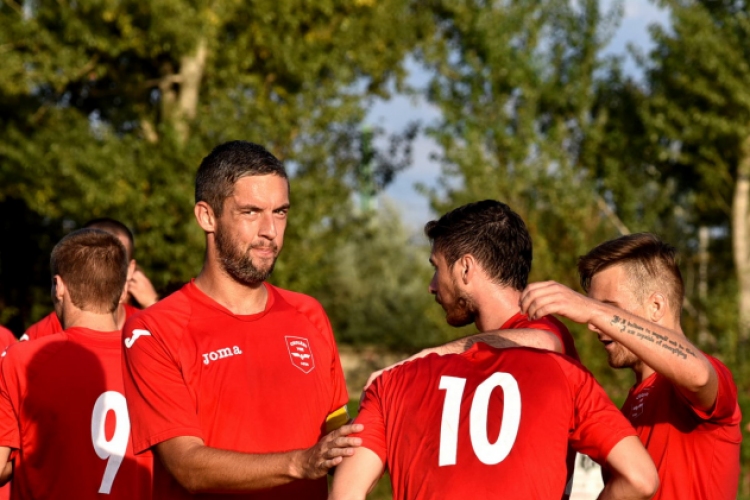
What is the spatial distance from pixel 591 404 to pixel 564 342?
3.16 ft

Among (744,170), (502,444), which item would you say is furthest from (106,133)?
(502,444)

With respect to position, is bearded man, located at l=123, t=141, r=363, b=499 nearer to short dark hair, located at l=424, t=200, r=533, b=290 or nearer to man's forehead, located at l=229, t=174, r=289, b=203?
man's forehead, located at l=229, t=174, r=289, b=203

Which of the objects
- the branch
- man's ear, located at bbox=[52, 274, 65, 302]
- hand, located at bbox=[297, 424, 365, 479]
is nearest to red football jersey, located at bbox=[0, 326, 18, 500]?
man's ear, located at bbox=[52, 274, 65, 302]

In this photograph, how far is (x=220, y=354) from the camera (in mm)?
4223

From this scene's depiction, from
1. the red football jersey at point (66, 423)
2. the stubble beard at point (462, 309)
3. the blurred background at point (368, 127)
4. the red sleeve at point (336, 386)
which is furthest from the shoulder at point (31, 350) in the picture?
the blurred background at point (368, 127)

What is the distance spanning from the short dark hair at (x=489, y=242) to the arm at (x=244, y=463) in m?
0.83

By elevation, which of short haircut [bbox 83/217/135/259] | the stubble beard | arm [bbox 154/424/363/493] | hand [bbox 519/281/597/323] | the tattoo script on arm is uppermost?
short haircut [bbox 83/217/135/259]

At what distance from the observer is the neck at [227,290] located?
439 cm

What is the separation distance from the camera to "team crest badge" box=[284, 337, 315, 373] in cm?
440

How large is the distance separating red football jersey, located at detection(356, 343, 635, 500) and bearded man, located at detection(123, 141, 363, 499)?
2.18 feet

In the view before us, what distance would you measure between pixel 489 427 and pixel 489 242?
2.68 ft

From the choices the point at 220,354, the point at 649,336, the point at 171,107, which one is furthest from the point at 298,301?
the point at 171,107

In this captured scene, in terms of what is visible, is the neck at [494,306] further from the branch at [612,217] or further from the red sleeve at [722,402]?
the branch at [612,217]

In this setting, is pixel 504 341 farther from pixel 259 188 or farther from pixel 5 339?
pixel 5 339
